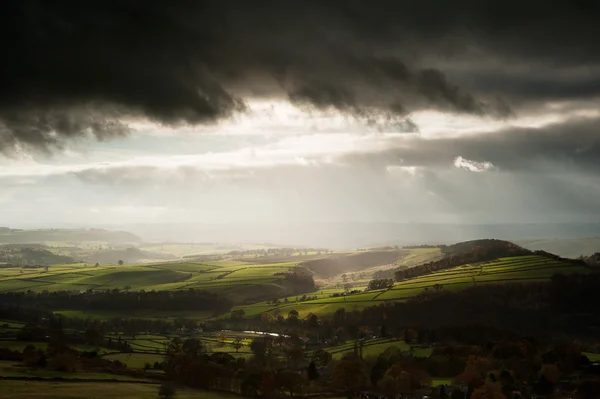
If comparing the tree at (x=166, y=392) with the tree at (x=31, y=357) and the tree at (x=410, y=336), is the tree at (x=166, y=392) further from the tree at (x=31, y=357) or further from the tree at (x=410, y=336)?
the tree at (x=410, y=336)

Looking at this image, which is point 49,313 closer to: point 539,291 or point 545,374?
point 545,374

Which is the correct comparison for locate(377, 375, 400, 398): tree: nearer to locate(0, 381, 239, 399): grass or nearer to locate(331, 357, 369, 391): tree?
locate(331, 357, 369, 391): tree

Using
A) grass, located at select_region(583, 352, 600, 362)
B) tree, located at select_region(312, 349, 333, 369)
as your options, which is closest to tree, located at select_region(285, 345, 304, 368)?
tree, located at select_region(312, 349, 333, 369)

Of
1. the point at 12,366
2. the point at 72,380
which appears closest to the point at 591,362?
the point at 72,380

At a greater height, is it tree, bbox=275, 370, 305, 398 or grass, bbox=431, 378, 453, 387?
tree, bbox=275, 370, 305, 398

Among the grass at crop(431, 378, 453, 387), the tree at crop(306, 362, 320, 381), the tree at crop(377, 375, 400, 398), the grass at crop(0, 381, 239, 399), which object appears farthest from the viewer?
the tree at crop(306, 362, 320, 381)

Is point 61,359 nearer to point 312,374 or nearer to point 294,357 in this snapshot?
point 312,374

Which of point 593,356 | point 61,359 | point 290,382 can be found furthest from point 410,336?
point 61,359

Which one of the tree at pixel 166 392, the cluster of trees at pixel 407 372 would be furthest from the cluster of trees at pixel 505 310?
the tree at pixel 166 392
